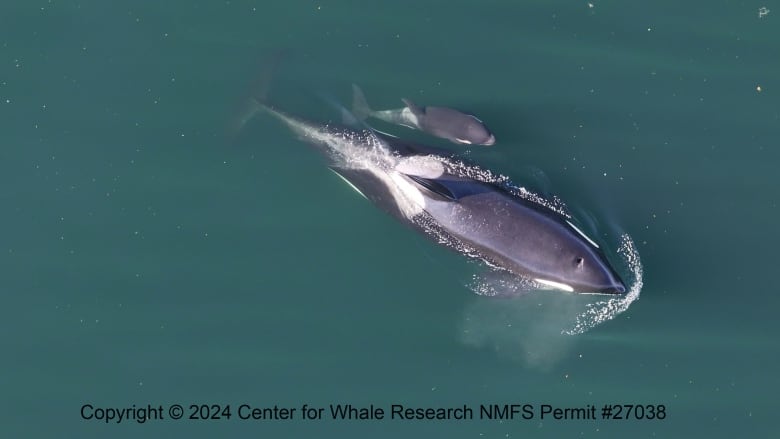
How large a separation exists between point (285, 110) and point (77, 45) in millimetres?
3014

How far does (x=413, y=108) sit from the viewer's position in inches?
344

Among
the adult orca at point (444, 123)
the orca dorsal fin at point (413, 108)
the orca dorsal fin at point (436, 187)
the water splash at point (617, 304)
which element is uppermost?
the orca dorsal fin at point (413, 108)

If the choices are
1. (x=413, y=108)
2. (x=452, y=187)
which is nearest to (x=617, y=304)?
(x=452, y=187)

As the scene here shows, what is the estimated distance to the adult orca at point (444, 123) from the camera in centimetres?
850

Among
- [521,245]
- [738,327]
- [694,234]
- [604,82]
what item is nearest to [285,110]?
[521,245]

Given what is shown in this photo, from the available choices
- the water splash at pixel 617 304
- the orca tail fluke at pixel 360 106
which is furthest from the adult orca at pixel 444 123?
the water splash at pixel 617 304

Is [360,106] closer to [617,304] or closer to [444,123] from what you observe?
[444,123]

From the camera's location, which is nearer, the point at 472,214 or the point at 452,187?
the point at 472,214

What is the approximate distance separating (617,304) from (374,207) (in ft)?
11.1

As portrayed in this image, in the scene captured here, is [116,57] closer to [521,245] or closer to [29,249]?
[29,249]

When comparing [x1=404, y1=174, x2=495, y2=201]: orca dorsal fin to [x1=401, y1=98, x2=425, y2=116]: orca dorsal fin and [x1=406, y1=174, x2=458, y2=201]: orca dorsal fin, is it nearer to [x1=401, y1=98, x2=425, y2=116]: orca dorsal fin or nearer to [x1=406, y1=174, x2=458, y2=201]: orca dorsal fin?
[x1=406, y1=174, x2=458, y2=201]: orca dorsal fin

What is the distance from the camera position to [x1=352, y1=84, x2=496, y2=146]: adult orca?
850 centimetres

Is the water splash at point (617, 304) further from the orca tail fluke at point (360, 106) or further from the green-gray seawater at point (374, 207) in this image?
the orca tail fluke at point (360, 106)

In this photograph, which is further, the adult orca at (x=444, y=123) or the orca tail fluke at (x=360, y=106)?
the orca tail fluke at (x=360, y=106)
